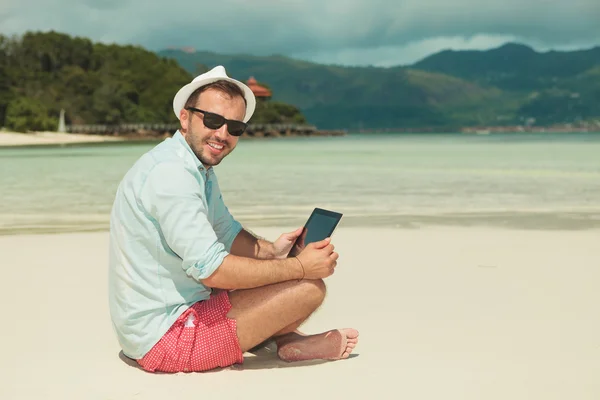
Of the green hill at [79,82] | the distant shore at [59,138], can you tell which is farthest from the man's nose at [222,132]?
the green hill at [79,82]

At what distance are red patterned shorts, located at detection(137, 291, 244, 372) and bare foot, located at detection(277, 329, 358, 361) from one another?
1.02ft

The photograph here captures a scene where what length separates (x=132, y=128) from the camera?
106 m

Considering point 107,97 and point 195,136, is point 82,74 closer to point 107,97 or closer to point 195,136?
point 107,97

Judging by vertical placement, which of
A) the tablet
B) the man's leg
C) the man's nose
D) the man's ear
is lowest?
the man's leg

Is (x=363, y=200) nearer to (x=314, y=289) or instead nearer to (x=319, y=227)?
(x=319, y=227)

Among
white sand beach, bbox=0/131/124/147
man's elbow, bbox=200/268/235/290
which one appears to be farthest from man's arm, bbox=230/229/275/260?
white sand beach, bbox=0/131/124/147

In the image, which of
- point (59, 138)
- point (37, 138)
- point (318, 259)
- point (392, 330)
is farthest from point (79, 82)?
point (318, 259)

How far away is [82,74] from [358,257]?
10081 centimetres

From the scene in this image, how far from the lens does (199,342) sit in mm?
3496

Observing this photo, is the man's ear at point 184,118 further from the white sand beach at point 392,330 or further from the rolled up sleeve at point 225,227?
the white sand beach at point 392,330

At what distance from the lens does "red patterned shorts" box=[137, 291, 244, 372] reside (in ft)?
11.3

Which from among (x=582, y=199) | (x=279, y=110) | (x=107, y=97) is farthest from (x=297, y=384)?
(x=279, y=110)

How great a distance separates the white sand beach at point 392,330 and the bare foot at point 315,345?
5 cm

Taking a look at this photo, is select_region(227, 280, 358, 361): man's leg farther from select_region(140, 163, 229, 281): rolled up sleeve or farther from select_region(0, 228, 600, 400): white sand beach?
select_region(140, 163, 229, 281): rolled up sleeve
